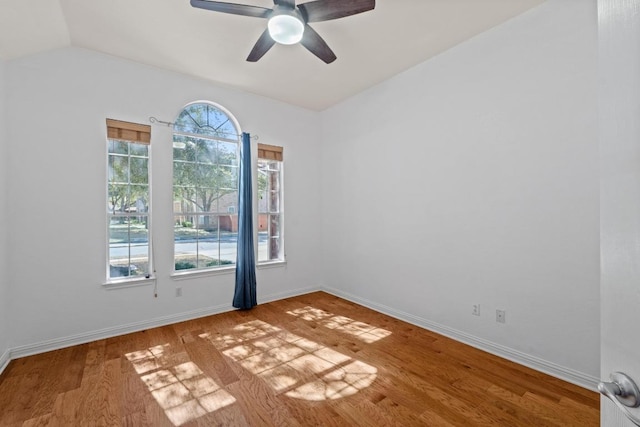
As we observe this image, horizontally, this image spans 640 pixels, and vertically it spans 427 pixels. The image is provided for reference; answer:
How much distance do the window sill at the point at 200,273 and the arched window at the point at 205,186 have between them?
0.34ft

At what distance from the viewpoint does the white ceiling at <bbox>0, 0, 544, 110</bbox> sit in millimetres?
2369

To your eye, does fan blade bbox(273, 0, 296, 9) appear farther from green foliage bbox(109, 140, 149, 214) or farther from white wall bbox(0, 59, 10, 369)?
white wall bbox(0, 59, 10, 369)

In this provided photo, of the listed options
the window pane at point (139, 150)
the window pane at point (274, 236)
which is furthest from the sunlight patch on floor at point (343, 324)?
the window pane at point (139, 150)

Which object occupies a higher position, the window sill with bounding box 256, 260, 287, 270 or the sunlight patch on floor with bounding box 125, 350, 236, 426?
the window sill with bounding box 256, 260, 287, 270

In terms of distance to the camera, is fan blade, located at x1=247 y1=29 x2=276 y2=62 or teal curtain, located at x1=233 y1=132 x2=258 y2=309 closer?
fan blade, located at x1=247 y1=29 x2=276 y2=62

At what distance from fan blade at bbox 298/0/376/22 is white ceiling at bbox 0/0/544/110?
0.52 metres

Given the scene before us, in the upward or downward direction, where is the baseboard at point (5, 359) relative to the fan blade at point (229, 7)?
downward

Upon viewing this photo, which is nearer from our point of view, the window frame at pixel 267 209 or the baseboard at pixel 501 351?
the baseboard at pixel 501 351

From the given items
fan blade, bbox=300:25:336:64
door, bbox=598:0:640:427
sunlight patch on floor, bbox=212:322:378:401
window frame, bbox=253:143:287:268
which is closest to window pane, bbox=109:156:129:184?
window frame, bbox=253:143:287:268

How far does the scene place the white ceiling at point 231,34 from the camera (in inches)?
93.3

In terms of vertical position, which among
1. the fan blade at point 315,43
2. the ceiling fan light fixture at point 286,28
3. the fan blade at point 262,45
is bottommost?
the ceiling fan light fixture at point 286,28

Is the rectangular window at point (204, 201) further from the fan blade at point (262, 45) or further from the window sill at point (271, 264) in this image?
the fan blade at point (262, 45)

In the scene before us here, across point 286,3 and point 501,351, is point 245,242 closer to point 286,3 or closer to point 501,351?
point 286,3

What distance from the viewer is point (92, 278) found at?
2.99 metres
